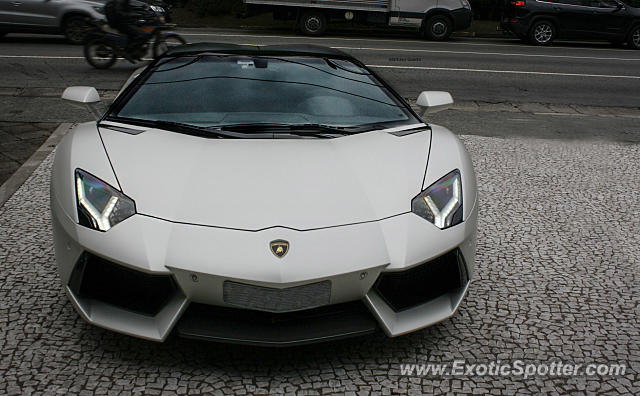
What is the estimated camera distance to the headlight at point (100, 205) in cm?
240

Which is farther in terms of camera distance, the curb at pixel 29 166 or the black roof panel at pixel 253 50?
the curb at pixel 29 166

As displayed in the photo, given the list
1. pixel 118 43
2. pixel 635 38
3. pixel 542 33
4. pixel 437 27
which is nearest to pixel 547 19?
pixel 542 33

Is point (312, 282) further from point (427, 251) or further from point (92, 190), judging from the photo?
point (92, 190)

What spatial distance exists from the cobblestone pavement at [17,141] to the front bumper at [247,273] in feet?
9.64

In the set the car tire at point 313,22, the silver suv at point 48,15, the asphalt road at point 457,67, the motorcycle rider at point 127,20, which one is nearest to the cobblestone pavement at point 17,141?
the asphalt road at point 457,67

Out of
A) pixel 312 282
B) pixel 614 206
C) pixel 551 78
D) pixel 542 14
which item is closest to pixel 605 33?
pixel 542 14

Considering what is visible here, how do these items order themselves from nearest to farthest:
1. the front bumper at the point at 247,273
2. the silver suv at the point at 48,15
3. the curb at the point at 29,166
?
1. the front bumper at the point at 247,273
2. the curb at the point at 29,166
3. the silver suv at the point at 48,15

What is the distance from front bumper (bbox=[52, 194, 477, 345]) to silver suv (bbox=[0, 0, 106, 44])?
1130 centimetres

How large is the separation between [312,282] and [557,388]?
1066 millimetres

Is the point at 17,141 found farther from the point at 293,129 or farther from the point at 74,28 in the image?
the point at 74,28

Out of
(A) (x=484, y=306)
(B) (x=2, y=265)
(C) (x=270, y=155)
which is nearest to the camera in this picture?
(C) (x=270, y=155)

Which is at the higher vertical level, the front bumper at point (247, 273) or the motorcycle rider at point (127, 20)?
the motorcycle rider at point (127, 20)

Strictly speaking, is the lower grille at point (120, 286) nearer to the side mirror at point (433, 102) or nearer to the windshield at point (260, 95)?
the windshield at point (260, 95)

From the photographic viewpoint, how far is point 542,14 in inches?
658
